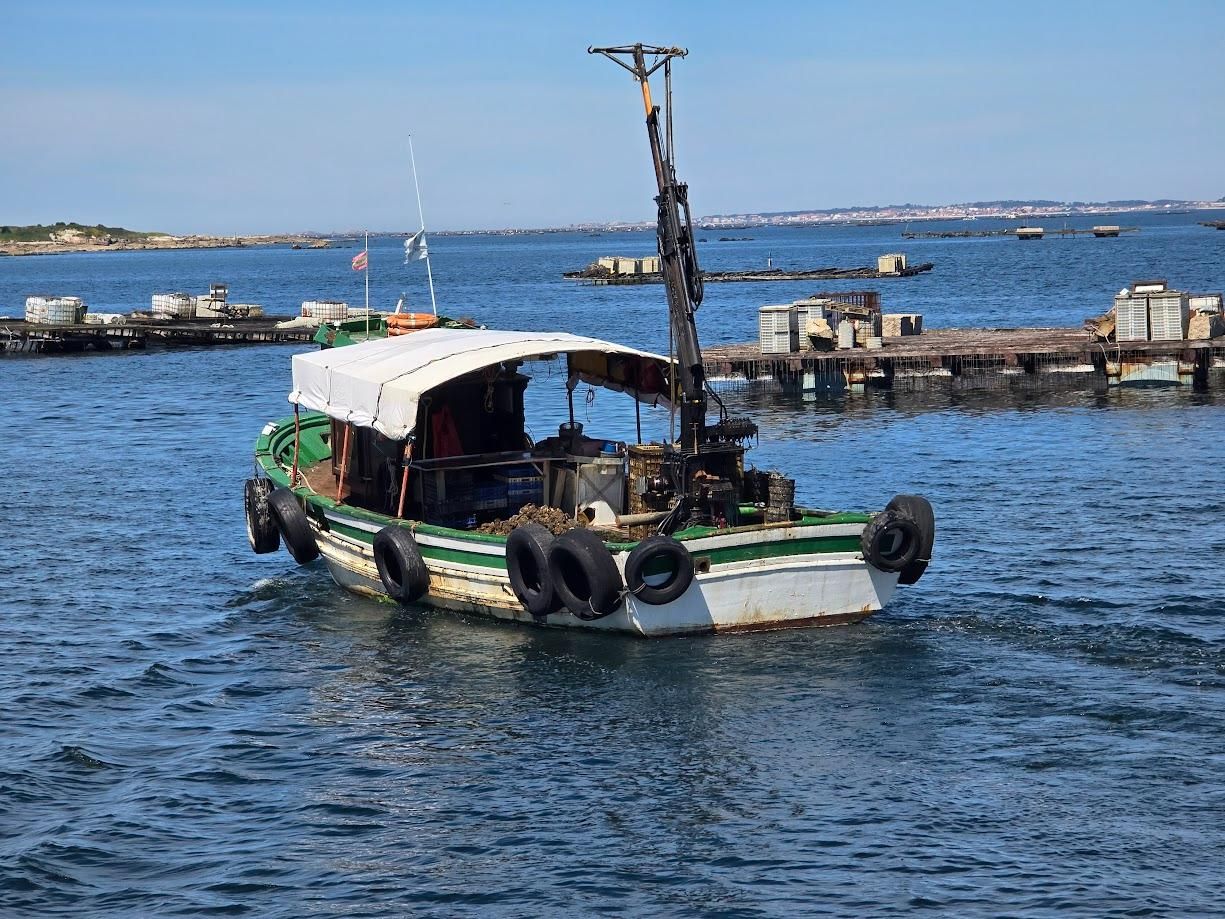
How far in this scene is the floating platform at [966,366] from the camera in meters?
48.5

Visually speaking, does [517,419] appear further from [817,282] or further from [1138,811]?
[817,282]

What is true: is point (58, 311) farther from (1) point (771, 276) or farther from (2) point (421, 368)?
(1) point (771, 276)

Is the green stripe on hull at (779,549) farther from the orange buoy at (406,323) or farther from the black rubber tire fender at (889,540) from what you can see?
the orange buoy at (406,323)

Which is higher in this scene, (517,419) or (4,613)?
(517,419)

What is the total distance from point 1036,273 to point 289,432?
11380cm

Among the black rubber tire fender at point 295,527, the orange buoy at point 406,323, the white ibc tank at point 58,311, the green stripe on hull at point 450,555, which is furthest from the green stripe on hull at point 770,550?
the white ibc tank at point 58,311

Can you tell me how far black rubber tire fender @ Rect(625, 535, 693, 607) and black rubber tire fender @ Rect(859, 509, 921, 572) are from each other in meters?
2.52

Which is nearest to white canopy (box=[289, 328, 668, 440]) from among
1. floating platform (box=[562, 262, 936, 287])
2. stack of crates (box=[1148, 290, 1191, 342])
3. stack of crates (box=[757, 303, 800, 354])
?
stack of crates (box=[757, 303, 800, 354])

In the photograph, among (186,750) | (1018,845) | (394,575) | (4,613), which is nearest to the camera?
(1018,845)

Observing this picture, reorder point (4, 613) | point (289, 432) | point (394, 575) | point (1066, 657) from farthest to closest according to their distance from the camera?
1. point (289, 432)
2. point (4, 613)
3. point (394, 575)
4. point (1066, 657)

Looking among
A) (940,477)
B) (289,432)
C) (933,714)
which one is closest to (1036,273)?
(940,477)

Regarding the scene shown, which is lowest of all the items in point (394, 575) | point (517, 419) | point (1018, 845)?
point (1018, 845)

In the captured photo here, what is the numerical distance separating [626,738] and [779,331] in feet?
119

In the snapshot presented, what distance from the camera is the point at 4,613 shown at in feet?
79.8
